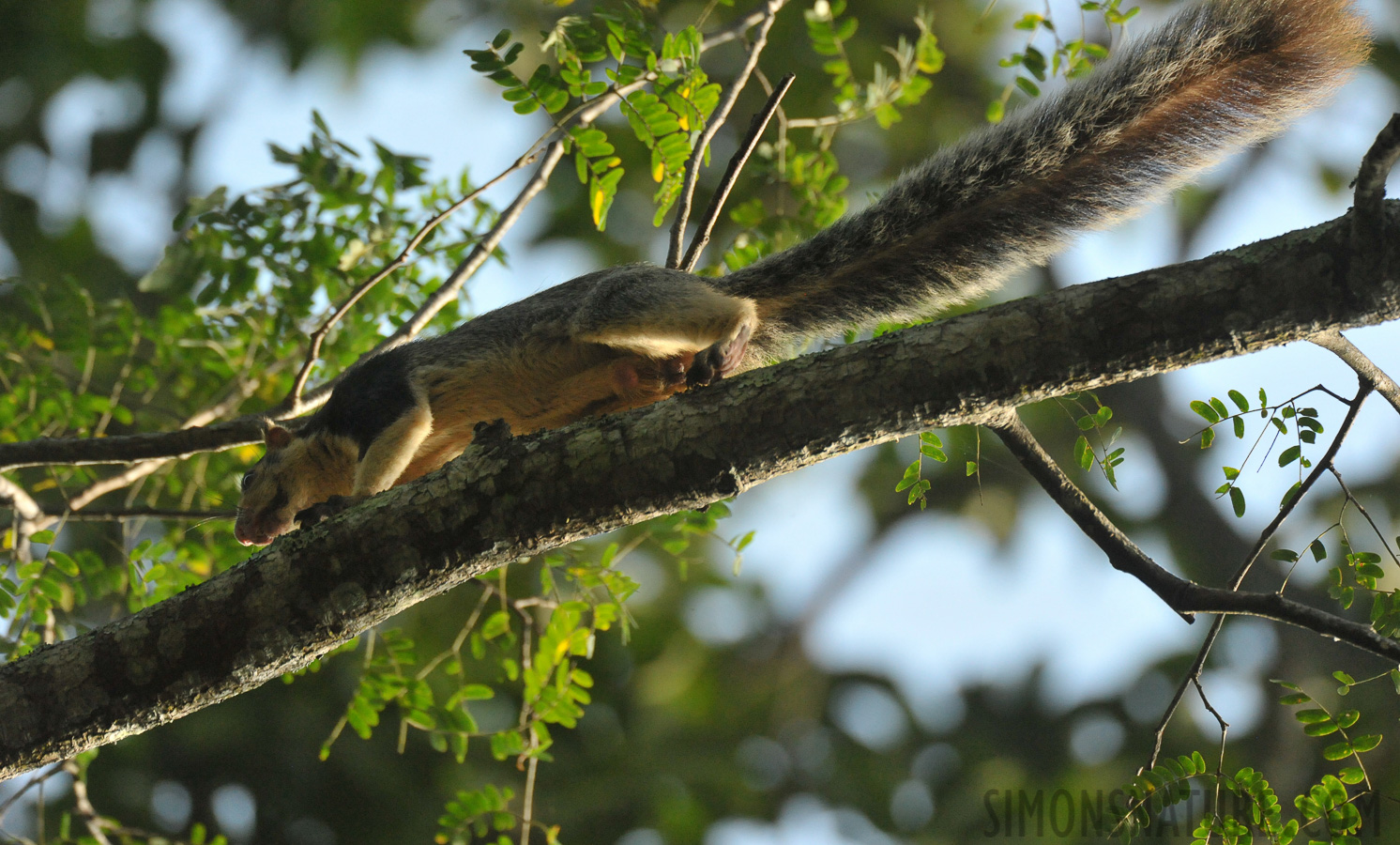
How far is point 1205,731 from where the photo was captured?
10.9 m

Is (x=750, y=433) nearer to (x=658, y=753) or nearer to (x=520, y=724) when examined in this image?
(x=520, y=724)

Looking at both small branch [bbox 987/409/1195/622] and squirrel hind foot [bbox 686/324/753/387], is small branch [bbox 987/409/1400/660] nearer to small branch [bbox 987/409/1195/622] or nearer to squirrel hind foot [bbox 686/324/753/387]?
small branch [bbox 987/409/1195/622]

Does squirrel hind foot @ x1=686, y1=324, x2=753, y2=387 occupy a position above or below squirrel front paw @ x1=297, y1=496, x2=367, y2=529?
above

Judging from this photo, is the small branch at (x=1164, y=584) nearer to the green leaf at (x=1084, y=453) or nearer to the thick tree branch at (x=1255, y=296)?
the green leaf at (x=1084, y=453)

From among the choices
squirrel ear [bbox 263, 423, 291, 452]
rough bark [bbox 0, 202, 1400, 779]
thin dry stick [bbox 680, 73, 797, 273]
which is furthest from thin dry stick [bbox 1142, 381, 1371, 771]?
squirrel ear [bbox 263, 423, 291, 452]

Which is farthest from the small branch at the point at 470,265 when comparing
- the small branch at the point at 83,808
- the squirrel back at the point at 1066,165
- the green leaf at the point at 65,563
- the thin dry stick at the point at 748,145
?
the small branch at the point at 83,808

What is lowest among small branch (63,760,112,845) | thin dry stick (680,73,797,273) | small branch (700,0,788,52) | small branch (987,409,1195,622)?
small branch (63,760,112,845)

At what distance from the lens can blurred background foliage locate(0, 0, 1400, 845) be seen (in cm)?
1030

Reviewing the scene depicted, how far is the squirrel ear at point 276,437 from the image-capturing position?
366 centimetres

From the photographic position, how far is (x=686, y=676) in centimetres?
1290

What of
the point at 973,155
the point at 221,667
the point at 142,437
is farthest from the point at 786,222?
the point at 221,667

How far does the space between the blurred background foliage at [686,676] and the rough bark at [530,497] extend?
22.3ft

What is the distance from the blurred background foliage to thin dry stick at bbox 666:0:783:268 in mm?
5273

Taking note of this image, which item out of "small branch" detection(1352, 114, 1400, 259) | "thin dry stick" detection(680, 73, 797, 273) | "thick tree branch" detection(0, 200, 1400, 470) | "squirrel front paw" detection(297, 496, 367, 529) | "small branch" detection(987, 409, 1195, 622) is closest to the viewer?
"small branch" detection(1352, 114, 1400, 259)
